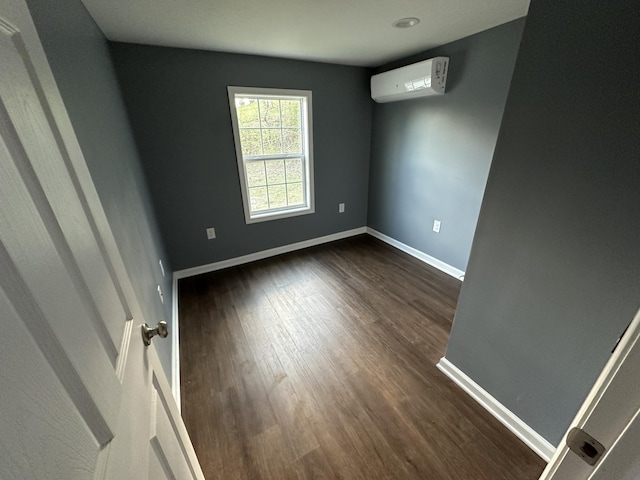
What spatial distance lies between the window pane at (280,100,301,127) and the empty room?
3 centimetres

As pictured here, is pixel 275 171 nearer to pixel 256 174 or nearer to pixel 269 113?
pixel 256 174

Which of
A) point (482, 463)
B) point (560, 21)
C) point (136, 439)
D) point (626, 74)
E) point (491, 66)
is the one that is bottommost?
point (482, 463)

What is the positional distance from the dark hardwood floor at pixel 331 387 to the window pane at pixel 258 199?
0.90 metres

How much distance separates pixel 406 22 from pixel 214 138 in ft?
6.13

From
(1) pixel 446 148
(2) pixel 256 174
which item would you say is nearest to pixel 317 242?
(2) pixel 256 174

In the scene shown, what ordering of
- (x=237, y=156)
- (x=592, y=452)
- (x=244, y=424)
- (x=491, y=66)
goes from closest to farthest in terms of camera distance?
(x=592, y=452)
(x=244, y=424)
(x=491, y=66)
(x=237, y=156)

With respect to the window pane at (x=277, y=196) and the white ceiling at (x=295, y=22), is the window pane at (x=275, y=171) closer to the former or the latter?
the window pane at (x=277, y=196)

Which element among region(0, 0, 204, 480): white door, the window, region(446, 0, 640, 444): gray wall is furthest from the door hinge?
the window

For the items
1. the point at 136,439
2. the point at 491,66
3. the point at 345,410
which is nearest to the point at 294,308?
the point at 345,410

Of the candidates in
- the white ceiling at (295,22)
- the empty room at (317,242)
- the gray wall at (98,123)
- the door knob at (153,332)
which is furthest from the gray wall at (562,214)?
the gray wall at (98,123)

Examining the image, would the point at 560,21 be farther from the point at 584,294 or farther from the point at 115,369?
the point at 115,369

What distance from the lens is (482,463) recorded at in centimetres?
125

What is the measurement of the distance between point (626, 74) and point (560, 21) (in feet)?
0.94

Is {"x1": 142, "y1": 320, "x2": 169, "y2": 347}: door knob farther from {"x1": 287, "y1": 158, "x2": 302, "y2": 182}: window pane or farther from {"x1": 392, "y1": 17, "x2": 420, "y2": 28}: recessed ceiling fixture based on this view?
{"x1": 287, "y1": 158, "x2": 302, "y2": 182}: window pane
